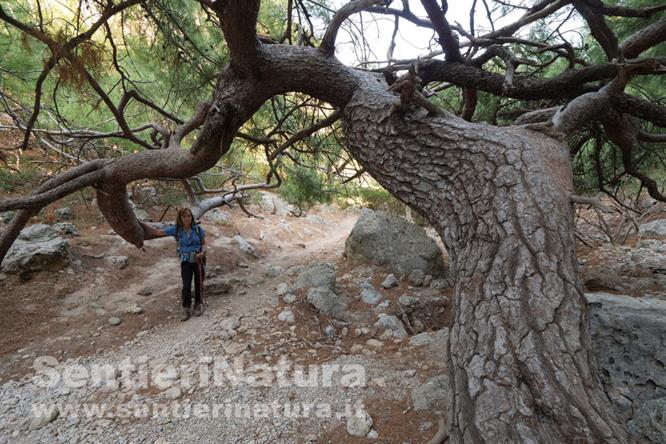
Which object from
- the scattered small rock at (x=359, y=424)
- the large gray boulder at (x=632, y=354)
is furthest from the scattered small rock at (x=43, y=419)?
the large gray boulder at (x=632, y=354)

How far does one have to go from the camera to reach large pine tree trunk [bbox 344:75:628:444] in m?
0.91

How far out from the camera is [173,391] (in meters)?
2.23

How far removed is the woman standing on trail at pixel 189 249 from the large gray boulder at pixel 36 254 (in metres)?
1.62

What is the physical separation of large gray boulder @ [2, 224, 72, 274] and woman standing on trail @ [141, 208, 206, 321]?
1618 mm

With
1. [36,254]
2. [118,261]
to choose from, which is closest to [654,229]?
[118,261]

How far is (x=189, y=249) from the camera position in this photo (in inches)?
151

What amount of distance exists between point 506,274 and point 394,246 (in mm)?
3565

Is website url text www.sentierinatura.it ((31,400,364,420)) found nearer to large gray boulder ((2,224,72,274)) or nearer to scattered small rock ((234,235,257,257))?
large gray boulder ((2,224,72,274))

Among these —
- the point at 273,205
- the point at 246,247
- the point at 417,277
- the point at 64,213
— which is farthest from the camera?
the point at 273,205

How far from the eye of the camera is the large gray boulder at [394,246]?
451 centimetres

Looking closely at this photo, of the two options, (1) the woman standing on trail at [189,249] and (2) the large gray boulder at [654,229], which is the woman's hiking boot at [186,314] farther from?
(2) the large gray boulder at [654,229]

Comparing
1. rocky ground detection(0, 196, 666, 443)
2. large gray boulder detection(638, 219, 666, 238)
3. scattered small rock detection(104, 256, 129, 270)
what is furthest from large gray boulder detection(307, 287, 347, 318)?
large gray boulder detection(638, 219, 666, 238)

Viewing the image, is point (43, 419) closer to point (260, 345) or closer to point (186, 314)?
point (260, 345)

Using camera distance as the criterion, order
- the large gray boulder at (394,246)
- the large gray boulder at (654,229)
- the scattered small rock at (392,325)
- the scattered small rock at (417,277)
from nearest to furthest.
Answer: the scattered small rock at (392,325) < the scattered small rock at (417,277) < the large gray boulder at (394,246) < the large gray boulder at (654,229)
